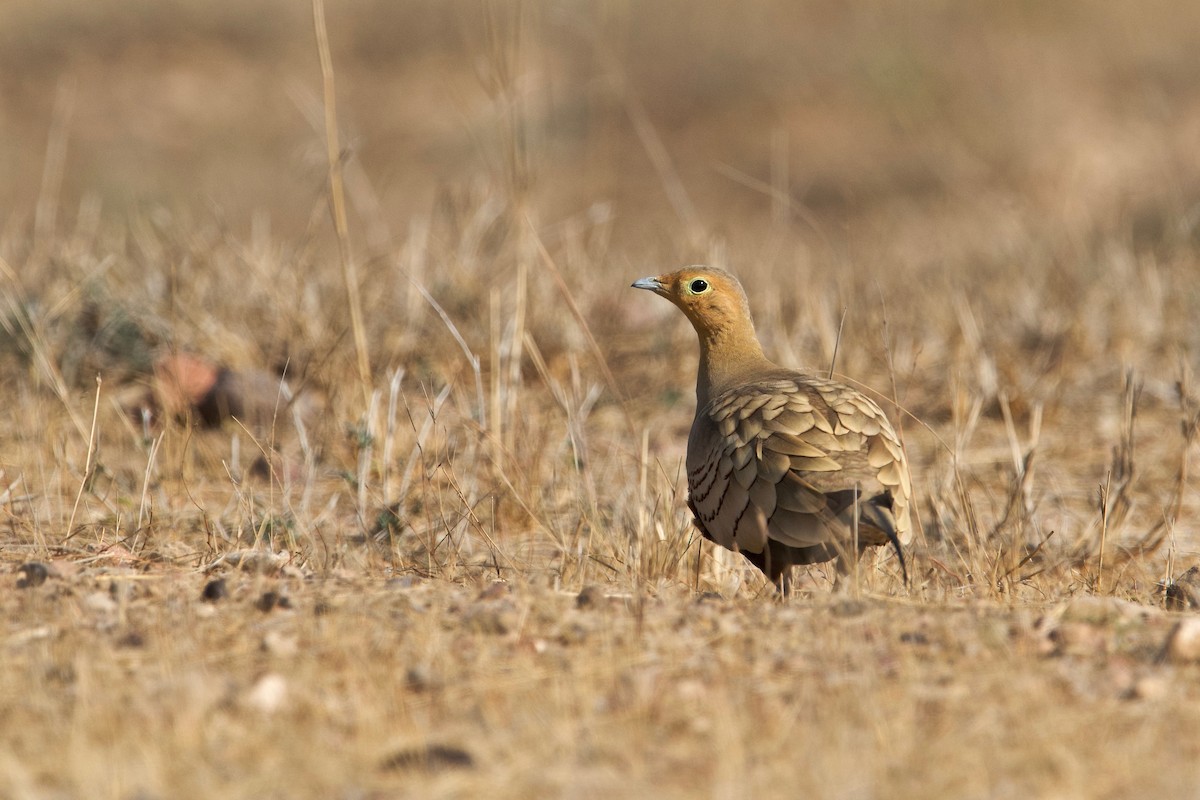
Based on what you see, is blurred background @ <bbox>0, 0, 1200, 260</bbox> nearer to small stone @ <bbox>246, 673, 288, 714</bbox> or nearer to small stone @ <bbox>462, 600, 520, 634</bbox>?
small stone @ <bbox>462, 600, 520, 634</bbox>

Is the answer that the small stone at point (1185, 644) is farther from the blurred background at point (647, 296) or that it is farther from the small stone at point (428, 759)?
the small stone at point (428, 759)

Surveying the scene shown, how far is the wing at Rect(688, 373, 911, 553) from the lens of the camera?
3.60m

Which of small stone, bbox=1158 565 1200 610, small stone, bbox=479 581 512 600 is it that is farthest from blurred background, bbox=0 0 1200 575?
small stone, bbox=479 581 512 600

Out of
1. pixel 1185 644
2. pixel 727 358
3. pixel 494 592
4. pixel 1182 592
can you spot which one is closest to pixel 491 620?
pixel 494 592

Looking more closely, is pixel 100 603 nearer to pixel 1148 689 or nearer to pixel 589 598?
pixel 589 598

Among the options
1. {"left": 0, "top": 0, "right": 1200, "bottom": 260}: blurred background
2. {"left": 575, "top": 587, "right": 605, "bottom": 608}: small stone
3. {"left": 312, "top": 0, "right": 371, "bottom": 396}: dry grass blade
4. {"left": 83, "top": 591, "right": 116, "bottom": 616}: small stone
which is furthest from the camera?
{"left": 0, "top": 0, "right": 1200, "bottom": 260}: blurred background

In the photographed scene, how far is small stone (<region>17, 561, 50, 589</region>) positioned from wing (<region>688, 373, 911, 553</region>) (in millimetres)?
1892

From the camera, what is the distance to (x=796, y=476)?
3.67 m

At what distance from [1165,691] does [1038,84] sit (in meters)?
16.5

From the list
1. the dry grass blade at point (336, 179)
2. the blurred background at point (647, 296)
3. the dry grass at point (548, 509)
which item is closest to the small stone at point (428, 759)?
the dry grass at point (548, 509)

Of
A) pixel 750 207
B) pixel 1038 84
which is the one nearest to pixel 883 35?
pixel 1038 84

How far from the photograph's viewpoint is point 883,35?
58.5 feet

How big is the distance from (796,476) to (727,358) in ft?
3.28

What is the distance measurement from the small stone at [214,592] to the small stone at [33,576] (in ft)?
1.41
